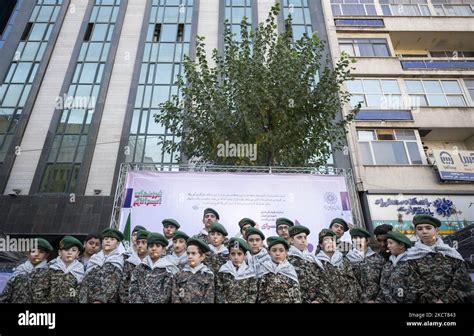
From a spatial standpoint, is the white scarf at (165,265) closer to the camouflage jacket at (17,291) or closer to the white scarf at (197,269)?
the white scarf at (197,269)

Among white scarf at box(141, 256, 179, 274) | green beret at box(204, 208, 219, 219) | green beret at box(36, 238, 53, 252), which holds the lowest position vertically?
white scarf at box(141, 256, 179, 274)

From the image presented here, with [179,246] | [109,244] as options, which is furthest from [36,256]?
[179,246]

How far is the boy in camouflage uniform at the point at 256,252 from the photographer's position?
4375 mm

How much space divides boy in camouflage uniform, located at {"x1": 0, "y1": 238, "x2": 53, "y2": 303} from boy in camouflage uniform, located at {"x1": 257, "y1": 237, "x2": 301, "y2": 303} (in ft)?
11.4

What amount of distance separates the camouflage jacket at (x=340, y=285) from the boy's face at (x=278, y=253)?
796 millimetres

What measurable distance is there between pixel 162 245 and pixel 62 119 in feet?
43.6

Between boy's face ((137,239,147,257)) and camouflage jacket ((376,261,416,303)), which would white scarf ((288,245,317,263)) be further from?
boy's face ((137,239,147,257))

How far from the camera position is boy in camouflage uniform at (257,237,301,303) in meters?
4.06

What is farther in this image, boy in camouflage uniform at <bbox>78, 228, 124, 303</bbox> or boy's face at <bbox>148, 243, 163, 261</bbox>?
boy's face at <bbox>148, 243, 163, 261</bbox>

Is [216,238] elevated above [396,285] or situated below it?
above

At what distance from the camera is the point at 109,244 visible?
4.89 m

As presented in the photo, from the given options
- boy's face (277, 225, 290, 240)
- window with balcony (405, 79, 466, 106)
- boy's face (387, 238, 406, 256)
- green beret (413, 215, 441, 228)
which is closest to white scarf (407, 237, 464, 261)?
boy's face (387, 238, 406, 256)

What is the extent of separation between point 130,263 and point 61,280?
1.02m

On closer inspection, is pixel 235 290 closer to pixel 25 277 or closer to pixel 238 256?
pixel 238 256
